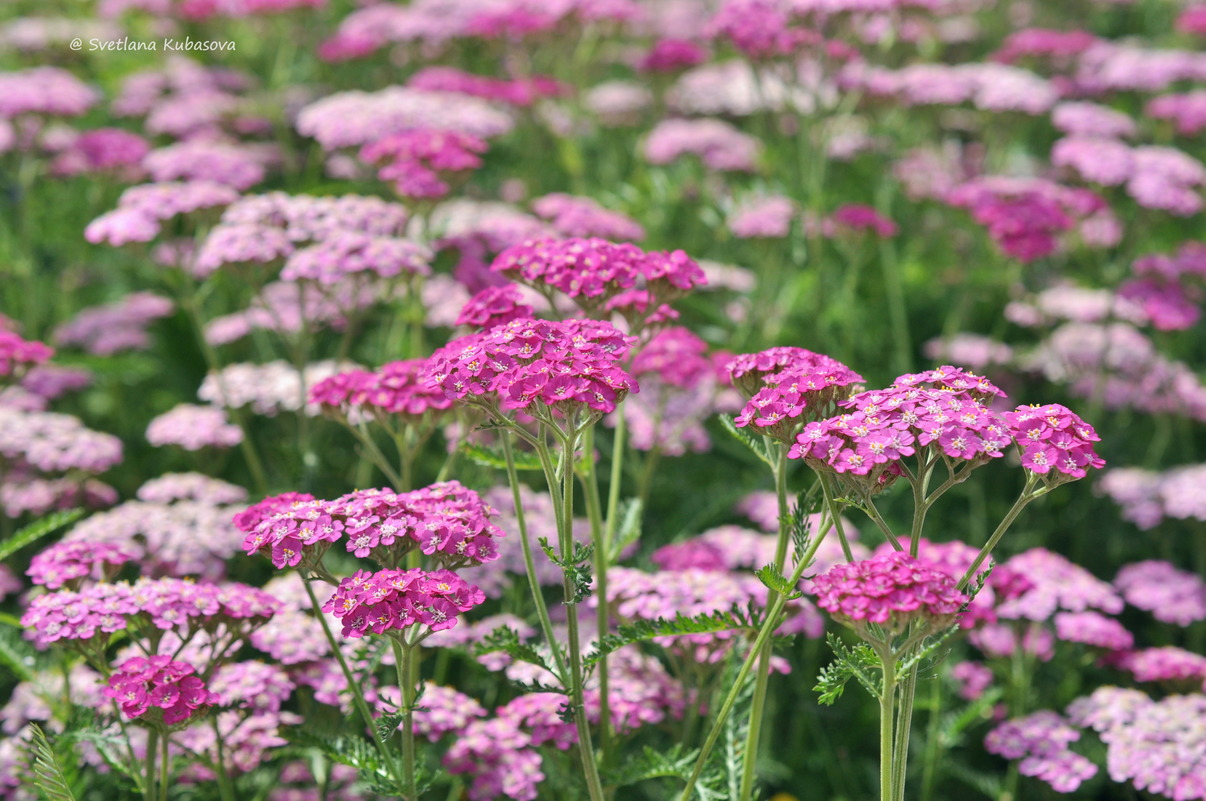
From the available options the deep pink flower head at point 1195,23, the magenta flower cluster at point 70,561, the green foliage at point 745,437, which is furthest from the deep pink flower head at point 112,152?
the deep pink flower head at point 1195,23

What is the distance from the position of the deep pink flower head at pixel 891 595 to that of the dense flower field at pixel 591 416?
0.01 m

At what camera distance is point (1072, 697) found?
461cm

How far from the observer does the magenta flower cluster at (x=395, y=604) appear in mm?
2625

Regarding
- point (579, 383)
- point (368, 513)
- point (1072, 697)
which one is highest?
point (579, 383)

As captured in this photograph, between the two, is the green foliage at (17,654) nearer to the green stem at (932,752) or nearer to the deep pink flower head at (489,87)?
the green stem at (932,752)

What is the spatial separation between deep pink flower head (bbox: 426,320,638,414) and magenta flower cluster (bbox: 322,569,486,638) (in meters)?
0.44

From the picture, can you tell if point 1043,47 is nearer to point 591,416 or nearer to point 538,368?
point 591,416

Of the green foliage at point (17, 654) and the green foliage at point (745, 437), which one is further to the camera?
the green foliage at point (17, 654)

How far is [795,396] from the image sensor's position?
2773 millimetres

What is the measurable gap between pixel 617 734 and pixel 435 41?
Answer: 513 centimetres

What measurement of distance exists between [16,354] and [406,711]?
220 centimetres

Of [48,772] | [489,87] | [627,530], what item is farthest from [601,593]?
[489,87]

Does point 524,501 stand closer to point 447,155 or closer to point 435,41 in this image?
point 447,155

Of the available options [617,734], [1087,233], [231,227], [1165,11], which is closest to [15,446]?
[231,227]
